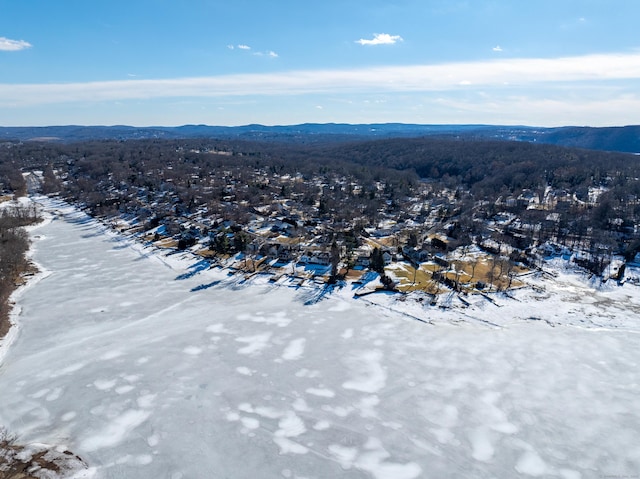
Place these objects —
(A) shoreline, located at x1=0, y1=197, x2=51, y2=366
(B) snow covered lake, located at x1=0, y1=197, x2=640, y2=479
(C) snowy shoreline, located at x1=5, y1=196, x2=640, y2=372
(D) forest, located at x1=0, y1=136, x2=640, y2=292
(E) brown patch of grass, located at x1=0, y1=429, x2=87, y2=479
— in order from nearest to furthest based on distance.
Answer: (E) brown patch of grass, located at x1=0, y1=429, x2=87, y2=479
(B) snow covered lake, located at x1=0, y1=197, x2=640, y2=479
(A) shoreline, located at x1=0, y1=197, x2=51, y2=366
(C) snowy shoreline, located at x1=5, y1=196, x2=640, y2=372
(D) forest, located at x1=0, y1=136, x2=640, y2=292

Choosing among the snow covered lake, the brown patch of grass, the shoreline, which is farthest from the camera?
the shoreline

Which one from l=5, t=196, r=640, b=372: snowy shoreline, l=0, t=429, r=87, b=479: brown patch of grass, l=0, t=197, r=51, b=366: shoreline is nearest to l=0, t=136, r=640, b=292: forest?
l=5, t=196, r=640, b=372: snowy shoreline

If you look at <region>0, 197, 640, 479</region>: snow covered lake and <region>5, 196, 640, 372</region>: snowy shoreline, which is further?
<region>5, 196, 640, 372</region>: snowy shoreline

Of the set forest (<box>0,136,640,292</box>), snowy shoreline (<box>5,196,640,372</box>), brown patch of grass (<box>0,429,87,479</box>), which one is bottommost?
brown patch of grass (<box>0,429,87,479</box>)

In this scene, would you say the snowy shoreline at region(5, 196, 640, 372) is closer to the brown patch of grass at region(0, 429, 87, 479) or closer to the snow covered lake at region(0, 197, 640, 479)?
the snow covered lake at region(0, 197, 640, 479)

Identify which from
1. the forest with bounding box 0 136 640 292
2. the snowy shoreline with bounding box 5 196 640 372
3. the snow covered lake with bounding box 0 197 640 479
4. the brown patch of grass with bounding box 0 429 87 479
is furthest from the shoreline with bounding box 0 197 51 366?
the forest with bounding box 0 136 640 292

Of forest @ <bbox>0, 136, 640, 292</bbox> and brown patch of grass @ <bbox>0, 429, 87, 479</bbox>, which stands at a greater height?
forest @ <bbox>0, 136, 640, 292</bbox>

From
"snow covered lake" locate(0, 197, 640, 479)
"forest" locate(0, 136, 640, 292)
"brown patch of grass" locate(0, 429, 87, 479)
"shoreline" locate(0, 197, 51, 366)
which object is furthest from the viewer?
"forest" locate(0, 136, 640, 292)

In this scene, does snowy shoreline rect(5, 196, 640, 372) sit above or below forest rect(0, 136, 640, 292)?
below

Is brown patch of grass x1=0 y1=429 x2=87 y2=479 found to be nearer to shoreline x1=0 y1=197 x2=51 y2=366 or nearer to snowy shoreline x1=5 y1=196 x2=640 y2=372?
shoreline x1=0 y1=197 x2=51 y2=366
